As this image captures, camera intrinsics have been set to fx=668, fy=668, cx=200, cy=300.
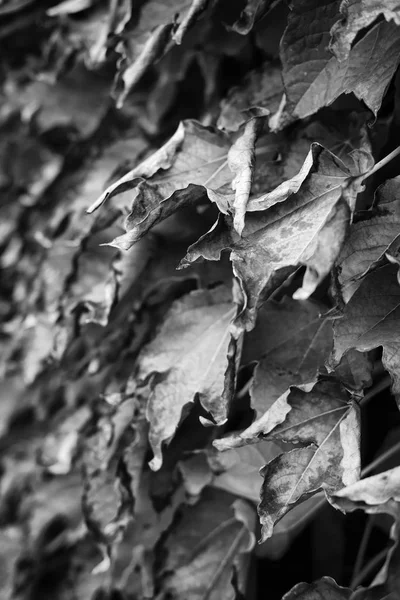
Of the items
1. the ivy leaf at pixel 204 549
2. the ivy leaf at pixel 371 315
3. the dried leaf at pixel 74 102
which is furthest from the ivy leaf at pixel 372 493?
the dried leaf at pixel 74 102

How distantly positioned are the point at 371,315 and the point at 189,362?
22 cm

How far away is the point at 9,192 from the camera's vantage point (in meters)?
1.30

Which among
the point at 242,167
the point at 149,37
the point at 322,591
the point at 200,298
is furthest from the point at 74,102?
the point at 322,591

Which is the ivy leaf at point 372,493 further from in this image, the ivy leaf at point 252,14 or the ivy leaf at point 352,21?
the ivy leaf at point 252,14

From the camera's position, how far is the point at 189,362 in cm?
68

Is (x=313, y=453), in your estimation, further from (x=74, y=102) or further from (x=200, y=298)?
(x=74, y=102)

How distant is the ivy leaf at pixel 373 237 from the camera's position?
1.66ft

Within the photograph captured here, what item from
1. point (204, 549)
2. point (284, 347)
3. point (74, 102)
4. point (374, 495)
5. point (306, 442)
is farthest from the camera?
point (74, 102)

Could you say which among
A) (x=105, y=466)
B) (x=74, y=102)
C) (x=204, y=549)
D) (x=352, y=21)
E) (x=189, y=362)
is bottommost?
(x=204, y=549)

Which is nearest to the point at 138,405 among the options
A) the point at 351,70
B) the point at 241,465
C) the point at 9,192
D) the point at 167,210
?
the point at 241,465

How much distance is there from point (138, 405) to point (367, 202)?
0.33 metres

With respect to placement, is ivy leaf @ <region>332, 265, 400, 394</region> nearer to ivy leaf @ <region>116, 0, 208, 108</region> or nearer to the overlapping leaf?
the overlapping leaf

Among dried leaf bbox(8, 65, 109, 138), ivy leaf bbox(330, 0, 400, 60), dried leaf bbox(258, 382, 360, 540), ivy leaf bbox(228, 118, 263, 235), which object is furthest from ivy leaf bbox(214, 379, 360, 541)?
dried leaf bbox(8, 65, 109, 138)

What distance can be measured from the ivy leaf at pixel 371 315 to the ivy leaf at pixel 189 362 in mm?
95
